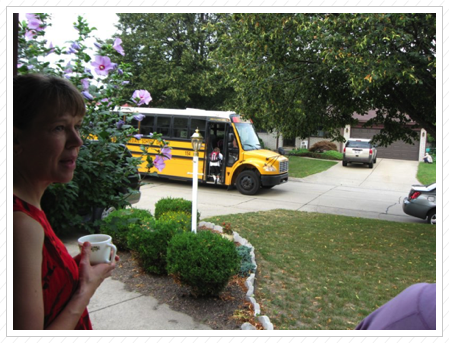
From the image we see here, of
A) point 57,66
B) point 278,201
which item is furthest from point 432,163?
point 57,66

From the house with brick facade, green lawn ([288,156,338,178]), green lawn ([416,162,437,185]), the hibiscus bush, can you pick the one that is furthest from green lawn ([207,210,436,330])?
the house with brick facade

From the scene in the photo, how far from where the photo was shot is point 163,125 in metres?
14.9

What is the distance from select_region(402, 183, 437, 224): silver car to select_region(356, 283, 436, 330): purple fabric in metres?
10.4

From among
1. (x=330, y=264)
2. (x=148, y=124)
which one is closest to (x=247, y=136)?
(x=148, y=124)

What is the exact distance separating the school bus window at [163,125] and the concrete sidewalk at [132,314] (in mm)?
10715

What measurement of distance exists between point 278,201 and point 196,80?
1129 cm

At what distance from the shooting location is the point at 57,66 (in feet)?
9.13

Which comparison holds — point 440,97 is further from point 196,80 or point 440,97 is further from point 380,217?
point 196,80

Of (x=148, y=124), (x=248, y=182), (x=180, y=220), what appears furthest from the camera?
(x=148, y=124)

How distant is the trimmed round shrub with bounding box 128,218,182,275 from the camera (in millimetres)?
5016

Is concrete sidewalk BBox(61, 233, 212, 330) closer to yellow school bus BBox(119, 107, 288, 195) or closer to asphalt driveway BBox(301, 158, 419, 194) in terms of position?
yellow school bus BBox(119, 107, 288, 195)

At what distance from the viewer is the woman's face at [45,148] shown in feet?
3.82

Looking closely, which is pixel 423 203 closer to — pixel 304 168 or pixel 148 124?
pixel 148 124

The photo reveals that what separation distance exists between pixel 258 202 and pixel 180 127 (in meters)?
4.68
